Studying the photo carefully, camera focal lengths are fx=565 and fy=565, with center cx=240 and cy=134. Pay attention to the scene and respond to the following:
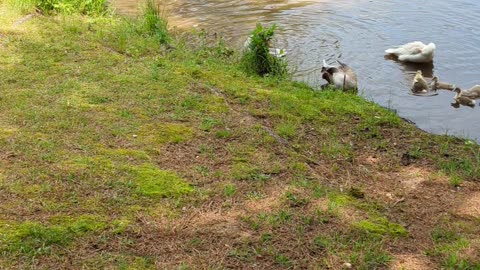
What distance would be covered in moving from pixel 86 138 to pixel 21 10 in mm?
4814

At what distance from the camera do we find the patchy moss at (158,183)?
13.1 feet

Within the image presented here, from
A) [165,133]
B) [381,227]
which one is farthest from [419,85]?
[381,227]

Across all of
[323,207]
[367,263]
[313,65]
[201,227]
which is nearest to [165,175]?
[201,227]

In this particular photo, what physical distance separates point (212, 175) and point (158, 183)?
43 cm

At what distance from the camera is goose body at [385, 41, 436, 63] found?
764cm

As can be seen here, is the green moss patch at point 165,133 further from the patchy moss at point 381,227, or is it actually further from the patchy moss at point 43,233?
the patchy moss at point 381,227

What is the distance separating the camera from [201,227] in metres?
3.65

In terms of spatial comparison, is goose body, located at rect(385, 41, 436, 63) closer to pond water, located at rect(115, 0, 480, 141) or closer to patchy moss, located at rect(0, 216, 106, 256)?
pond water, located at rect(115, 0, 480, 141)

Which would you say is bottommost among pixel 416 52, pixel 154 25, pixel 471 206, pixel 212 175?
pixel 471 206

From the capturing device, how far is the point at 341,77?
22.1ft

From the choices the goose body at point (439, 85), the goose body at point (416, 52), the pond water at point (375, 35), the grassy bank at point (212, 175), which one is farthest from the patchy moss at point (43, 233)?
the goose body at point (416, 52)

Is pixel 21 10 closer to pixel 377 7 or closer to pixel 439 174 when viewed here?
pixel 377 7

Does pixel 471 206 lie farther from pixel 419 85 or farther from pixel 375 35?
pixel 375 35

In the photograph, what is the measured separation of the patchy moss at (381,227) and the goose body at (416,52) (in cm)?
441
